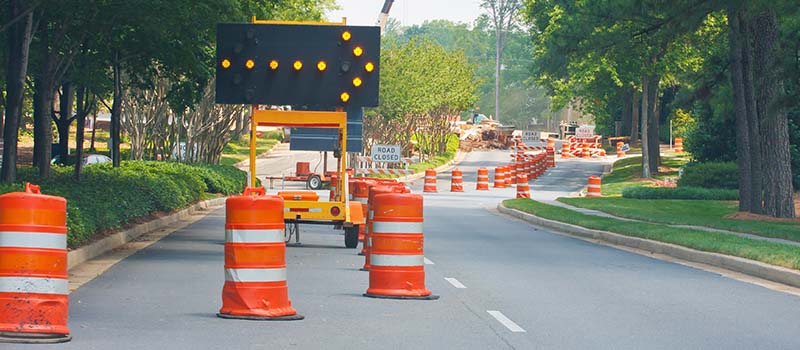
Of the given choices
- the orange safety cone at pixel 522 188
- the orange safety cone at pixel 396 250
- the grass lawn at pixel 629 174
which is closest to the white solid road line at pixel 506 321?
the orange safety cone at pixel 396 250

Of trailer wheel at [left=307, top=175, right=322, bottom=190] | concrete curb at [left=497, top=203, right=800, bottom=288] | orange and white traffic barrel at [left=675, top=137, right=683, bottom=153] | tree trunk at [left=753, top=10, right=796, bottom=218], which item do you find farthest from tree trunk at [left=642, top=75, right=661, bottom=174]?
concrete curb at [left=497, top=203, right=800, bottom=288]

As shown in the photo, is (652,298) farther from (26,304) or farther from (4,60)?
(4,60)

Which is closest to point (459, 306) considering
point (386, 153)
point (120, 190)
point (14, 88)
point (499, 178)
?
point (14, 88)

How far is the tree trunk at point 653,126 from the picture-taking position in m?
61.5

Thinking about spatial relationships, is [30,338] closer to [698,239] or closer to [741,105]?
[698,239]

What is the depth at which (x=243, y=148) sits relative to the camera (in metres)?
92.2

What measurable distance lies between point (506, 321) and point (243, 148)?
8107cm

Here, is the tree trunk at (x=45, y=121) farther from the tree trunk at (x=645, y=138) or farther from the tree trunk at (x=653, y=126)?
the tree trunk at (x=653, y=126)

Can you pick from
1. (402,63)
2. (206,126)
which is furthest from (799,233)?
(402,63)

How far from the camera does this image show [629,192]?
45.6m

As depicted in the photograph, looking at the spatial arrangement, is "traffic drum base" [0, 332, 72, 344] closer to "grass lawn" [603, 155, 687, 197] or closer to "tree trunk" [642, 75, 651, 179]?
"grass lawn" [603, 155, 687, 197]

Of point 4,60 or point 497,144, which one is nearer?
point 4,60

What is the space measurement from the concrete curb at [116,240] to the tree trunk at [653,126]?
3491 centimetres

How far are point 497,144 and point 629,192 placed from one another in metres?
59.0
